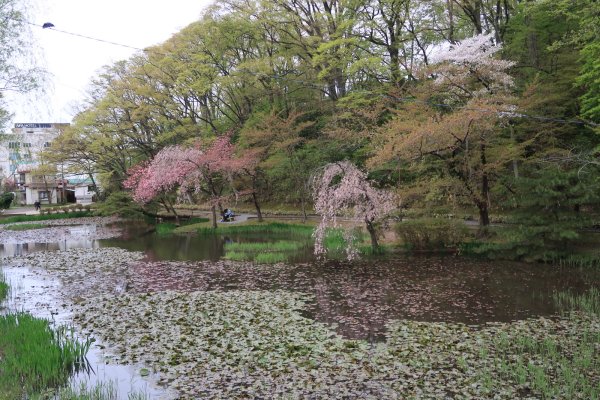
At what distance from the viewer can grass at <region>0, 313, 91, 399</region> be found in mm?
5494

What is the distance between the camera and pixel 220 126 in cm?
3500

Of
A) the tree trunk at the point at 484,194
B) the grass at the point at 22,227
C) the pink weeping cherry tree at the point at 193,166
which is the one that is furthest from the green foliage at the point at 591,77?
the grass at the point at 22,227

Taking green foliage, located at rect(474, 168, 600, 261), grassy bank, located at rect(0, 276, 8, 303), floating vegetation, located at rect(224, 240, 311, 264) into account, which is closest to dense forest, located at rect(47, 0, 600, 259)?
green foliage, located at rect(474, 168, 600, 261)

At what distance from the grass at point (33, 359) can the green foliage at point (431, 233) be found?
10.9 meters

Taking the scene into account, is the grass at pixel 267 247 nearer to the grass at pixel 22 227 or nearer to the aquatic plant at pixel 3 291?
the aquatic plant at pixel 3 291

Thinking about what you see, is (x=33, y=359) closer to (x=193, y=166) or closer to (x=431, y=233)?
(x=431, y=233)

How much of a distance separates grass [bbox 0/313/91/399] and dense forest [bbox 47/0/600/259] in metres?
9.69

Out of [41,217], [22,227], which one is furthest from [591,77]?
[41,217]

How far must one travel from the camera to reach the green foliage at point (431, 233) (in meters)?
14.4

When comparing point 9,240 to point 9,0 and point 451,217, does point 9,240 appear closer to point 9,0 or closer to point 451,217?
point 9,0

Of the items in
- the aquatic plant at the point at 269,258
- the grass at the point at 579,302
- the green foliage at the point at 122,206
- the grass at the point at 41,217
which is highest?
the green foliage at the point at 122,206

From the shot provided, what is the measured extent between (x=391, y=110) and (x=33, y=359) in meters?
14.4

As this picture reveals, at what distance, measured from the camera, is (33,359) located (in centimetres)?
584

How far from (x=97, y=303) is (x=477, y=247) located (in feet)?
37.0
